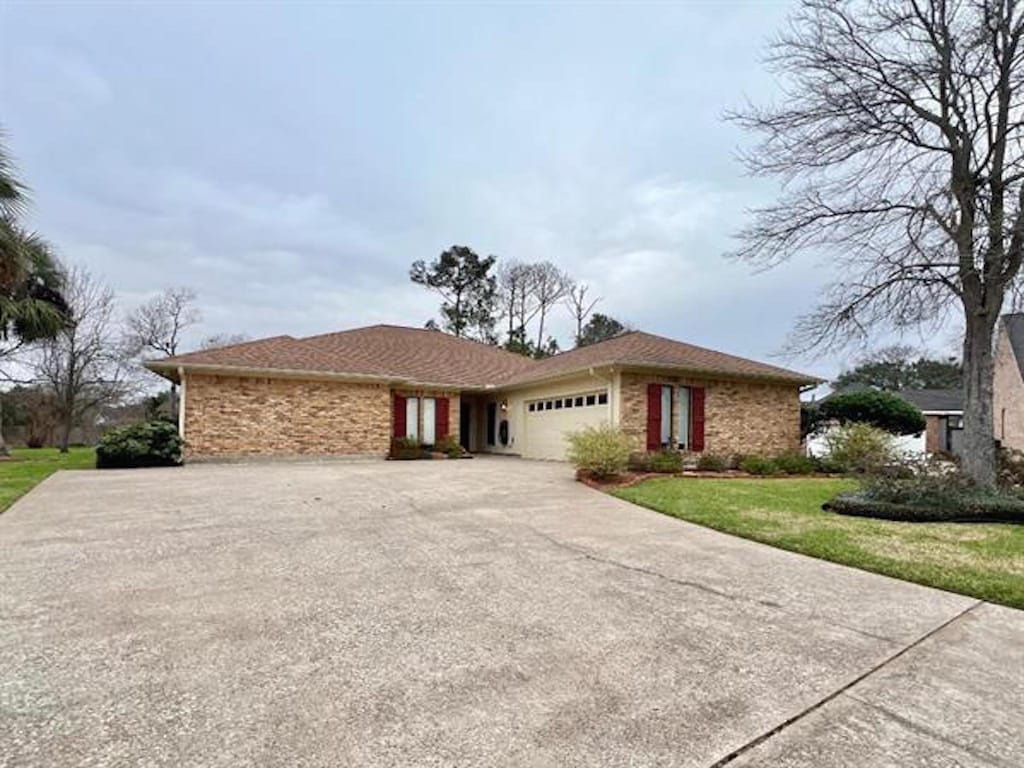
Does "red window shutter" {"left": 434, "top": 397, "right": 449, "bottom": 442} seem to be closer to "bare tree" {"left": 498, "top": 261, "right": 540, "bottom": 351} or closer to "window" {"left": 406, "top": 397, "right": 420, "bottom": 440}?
"window" {"left": 406, "top": 397, "right": 420, "bottom": 440}

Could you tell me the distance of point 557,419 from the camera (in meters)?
18.2

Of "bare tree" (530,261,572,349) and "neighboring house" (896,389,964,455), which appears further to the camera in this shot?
"bare tree" (530,261,572,349)

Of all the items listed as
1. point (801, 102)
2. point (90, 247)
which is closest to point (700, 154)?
point (801, 102)

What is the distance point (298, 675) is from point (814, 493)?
9752 mm

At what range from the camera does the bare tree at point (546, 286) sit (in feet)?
118

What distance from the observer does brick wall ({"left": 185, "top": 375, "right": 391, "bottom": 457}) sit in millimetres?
15883

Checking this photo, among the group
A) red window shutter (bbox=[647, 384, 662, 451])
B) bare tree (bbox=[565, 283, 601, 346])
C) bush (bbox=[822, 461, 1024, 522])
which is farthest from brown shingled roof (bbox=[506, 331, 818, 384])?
bare tree (bbox=[565, 283, 601, 346])

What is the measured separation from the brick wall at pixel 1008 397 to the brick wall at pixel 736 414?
28.9 ft

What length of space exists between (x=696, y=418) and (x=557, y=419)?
169 inches

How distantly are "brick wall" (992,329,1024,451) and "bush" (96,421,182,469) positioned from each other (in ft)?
86.7

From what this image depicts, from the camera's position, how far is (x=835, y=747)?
2432mm

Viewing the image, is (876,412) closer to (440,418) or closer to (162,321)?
(440,418)

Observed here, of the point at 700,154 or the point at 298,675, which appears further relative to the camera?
the point at 700,154

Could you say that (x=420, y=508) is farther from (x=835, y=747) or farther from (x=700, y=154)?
(x=700, y=154)
